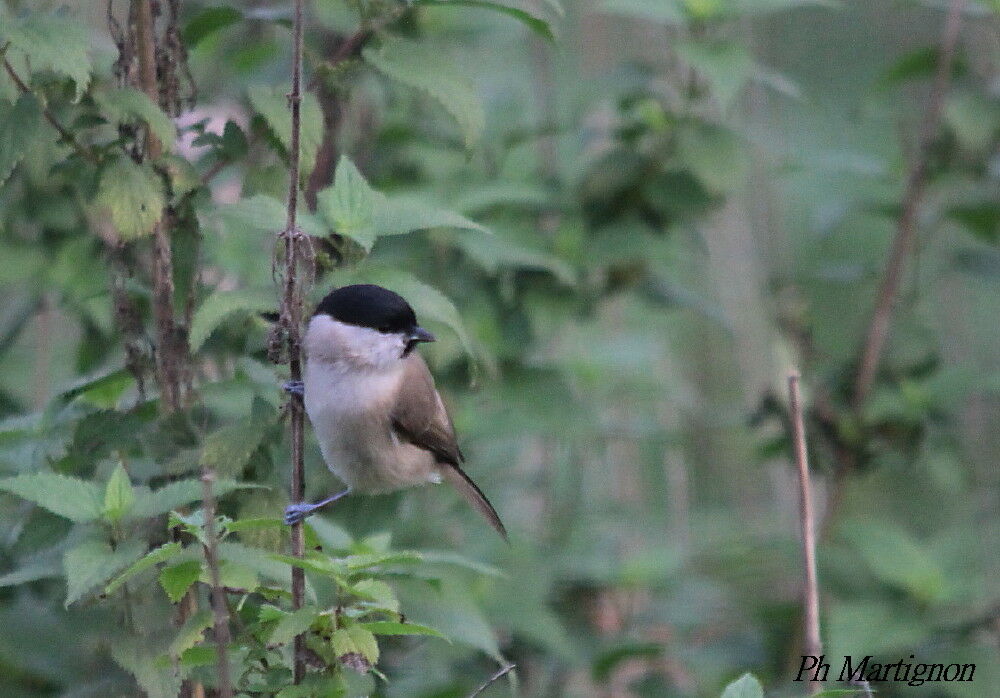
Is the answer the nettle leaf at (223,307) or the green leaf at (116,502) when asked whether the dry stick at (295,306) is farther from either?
the green leaf at (116,502)

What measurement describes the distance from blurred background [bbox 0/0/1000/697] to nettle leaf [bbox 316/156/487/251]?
13.4 inches

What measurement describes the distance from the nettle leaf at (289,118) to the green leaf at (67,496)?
2.39ft

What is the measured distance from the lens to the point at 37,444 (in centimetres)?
243

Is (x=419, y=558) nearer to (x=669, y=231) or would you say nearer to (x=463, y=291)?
(x=463, y=291)

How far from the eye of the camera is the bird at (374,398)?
242cm

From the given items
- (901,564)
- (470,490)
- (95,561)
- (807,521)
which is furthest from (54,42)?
(901,564)

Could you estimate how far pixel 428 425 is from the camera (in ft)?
9.32

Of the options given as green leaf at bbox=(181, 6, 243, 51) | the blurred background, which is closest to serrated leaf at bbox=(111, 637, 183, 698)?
the blurred background

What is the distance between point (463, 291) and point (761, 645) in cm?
163

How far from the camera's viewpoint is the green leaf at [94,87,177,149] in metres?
2.27

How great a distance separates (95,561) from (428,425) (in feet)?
3.33

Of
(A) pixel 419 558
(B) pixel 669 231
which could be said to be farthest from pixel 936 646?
(A) pixel 419 558

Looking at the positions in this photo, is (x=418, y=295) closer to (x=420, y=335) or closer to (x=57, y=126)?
(x=420, y=335)

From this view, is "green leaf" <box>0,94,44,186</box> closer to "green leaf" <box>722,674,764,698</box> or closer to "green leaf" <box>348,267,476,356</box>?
"green leaf" <box>348,267,476,356</box>
